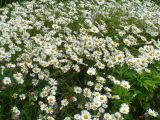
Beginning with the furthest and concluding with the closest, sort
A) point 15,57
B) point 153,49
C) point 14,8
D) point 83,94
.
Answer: point 14,8 → point 153,49 → point 15,57 → point 83,94

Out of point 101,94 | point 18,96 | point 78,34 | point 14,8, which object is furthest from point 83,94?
point 14,8

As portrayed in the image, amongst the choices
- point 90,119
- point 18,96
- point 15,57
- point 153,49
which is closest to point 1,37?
point 15,57

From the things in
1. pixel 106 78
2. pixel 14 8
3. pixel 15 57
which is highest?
pixel 14 8

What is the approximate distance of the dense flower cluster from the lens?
150 inches

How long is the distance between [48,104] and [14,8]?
7.22 ft

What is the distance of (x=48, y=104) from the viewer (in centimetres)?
381

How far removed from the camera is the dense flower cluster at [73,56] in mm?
3818

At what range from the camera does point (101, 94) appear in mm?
4023

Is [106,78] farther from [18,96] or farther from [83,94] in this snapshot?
[18,96]

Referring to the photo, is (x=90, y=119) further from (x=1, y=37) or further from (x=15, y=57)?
Result: (x=1, y=37)

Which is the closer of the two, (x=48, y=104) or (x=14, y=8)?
(x=48, y=104)

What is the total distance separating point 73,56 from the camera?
420cm

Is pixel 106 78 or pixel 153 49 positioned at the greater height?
pixel 153 49

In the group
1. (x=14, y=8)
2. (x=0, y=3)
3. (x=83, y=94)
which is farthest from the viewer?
(x=0, y=3)
